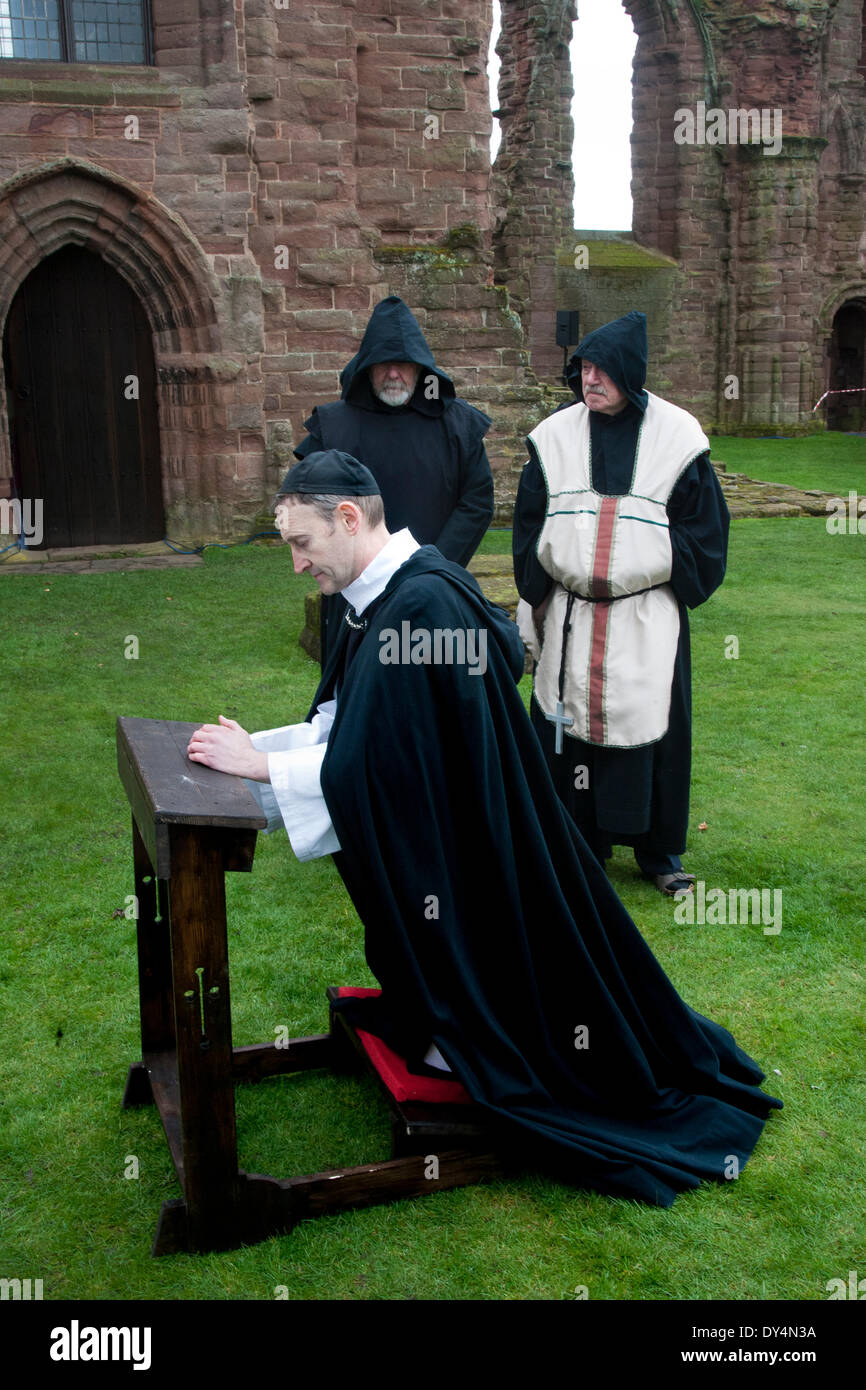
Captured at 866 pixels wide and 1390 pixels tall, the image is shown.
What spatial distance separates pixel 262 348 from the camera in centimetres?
1315

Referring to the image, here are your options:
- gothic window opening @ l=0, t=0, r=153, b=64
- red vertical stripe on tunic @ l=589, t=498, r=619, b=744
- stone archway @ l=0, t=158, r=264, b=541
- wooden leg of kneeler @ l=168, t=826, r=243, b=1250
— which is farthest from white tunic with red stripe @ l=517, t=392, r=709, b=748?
gothic window opening @ l=0, t=0, r=153, b=64

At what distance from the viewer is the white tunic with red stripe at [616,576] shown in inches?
182

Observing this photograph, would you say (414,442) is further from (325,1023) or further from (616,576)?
(325,1023)

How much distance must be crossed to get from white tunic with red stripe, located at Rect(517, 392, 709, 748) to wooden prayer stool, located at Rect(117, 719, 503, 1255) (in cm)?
179

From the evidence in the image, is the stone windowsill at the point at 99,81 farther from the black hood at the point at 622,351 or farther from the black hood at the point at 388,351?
the black hood at the point at 622,351

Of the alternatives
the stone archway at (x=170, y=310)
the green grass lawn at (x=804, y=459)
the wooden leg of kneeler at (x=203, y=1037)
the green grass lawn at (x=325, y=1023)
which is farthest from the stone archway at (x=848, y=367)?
the wooden leg of kneeler at (x=203, y=1037)

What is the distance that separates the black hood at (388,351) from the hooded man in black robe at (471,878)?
211 cm

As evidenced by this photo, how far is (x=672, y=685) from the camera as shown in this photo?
4.78 m

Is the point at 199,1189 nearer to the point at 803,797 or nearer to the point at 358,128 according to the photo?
the point at 803,797

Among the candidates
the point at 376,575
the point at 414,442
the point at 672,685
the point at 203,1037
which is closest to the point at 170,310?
the point at 414,442

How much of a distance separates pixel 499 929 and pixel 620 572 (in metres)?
2.00

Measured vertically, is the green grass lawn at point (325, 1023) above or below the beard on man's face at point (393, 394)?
below

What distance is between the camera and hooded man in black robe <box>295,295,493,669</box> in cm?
525
